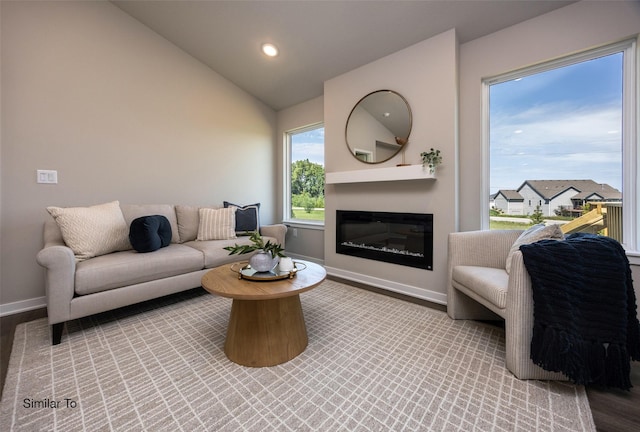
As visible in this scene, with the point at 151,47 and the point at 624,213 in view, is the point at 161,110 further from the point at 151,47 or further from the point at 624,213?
the point at 624,213

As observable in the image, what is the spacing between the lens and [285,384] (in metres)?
1.41

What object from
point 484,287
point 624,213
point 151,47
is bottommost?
point 484,287

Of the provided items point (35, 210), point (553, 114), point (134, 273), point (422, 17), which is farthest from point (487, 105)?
point (35, 210)

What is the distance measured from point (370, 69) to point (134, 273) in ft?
10.0

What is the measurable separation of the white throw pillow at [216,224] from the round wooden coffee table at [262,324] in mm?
1477

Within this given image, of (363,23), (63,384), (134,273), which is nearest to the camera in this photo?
(63,384)

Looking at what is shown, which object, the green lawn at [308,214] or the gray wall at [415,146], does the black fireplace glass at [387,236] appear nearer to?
the gray wall at [415,146]

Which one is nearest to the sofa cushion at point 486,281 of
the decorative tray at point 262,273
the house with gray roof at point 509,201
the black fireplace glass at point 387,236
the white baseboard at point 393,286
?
the white baseboard at point 393,286

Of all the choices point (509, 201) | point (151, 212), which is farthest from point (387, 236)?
point (151, 212)

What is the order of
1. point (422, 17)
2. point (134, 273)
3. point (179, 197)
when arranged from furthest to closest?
point (179, 197) < point (422, 17) < point (134, 273)

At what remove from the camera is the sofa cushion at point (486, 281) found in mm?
1571

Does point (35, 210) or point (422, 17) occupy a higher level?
point (422, 17)

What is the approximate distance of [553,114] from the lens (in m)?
2.21

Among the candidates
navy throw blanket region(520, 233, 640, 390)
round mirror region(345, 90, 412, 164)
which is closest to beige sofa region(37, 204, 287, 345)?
round mirror region(345, 90, 412, 164)
